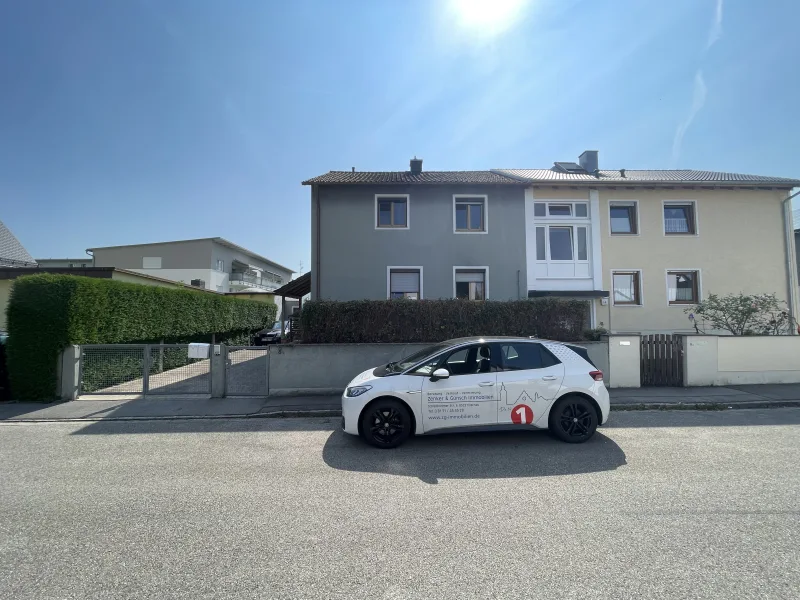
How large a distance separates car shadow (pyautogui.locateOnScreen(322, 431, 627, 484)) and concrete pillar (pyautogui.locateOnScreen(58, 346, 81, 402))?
22.6ft

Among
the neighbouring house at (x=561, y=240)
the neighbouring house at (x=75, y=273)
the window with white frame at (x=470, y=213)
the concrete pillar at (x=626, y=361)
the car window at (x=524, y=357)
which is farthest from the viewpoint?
the window with white frame at (x=470, y=213)

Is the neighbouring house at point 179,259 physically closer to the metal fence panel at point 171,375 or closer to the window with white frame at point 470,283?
the window with white frame at point 470,283

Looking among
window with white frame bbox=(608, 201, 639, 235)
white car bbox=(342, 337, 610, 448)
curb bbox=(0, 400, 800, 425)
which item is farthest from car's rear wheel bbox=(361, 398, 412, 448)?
window with white frame bbox=(608, 201, 639, 235)

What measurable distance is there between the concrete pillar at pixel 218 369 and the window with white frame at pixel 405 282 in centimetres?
832

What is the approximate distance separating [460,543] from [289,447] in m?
3.31

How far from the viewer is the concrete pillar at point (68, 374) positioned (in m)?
8.77

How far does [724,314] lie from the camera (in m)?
11.3

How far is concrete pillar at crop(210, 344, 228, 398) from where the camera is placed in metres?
8.97

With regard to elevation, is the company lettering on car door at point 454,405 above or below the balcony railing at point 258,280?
below

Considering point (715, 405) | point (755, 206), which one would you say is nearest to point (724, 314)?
point (715, 405)

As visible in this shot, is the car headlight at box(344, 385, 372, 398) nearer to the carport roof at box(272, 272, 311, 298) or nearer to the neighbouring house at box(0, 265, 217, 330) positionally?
the neighbouring house at box(0, 265, 217, 330)

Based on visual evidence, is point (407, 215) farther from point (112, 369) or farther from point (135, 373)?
point (112, 369)

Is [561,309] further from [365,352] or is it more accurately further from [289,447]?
[289,447]

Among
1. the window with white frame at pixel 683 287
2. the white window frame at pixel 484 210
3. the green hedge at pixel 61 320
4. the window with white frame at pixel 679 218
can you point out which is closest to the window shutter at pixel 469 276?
the white window frame at pixel 484 210
